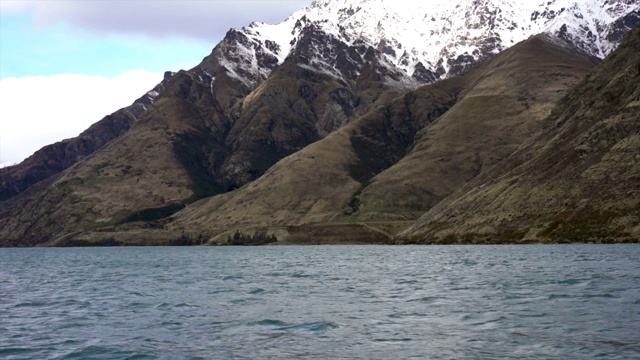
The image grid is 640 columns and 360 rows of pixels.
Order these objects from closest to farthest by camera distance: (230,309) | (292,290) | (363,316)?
(363,316)
(230,309)
(292,290)

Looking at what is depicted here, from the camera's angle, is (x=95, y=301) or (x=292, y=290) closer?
(x=95, y=301)

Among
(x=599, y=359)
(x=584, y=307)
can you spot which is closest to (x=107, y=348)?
(x=599, y=359)

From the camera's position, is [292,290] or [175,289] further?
[175,289]

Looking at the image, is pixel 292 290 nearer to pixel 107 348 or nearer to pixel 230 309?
pixel 230 309

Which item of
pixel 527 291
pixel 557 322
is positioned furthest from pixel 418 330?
pixel 527 291

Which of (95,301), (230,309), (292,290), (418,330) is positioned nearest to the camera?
(418,330)

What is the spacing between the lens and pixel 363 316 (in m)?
61.1

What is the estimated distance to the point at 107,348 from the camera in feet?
158

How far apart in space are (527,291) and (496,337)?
31.4 m

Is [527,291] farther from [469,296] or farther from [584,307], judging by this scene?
[584,307]

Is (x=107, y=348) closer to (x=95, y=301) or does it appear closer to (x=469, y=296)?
(x=95, y=301)

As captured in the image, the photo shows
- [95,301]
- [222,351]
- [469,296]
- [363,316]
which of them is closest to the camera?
[222,351]

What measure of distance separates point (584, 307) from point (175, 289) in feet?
174

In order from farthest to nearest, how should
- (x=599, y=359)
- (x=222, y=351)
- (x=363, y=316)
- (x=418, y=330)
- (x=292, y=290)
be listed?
(x=292, y=290)
(x=363, y=316)
(x=418, y=330)
(x=222, y=351)
(x=599, y=359)
